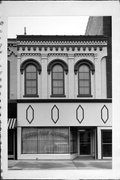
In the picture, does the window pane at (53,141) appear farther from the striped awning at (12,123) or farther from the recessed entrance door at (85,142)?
the striped awning at (12,123)

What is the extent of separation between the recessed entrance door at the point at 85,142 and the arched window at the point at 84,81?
6.90ft

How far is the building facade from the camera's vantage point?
1791 cm

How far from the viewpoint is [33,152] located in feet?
58.7

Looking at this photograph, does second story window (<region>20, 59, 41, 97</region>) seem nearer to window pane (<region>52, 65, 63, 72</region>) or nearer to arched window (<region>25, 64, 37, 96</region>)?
arched window (<region>25, 64, 37, 96</region>)

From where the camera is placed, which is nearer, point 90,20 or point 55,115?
point 55,115

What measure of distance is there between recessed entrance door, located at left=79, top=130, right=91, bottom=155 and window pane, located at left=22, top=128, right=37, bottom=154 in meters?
2.45

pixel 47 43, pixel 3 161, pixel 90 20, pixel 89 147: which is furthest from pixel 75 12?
pixel 90 20

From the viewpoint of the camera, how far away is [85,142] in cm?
1839

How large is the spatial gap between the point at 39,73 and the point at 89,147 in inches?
186

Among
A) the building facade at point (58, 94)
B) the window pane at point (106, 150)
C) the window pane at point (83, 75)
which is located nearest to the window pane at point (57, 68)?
the building facade at point (58, 94)

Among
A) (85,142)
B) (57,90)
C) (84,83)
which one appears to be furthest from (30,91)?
(85,142)

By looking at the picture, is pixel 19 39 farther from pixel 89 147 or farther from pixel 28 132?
pixel 89 147

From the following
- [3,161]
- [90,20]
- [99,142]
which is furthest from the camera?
[90,20]

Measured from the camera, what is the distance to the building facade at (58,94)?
58.7 feet
